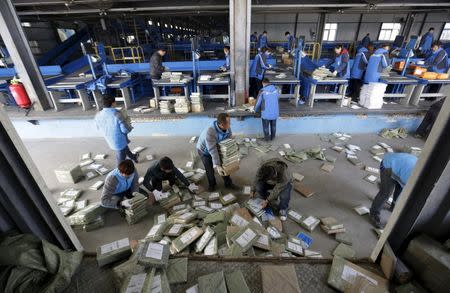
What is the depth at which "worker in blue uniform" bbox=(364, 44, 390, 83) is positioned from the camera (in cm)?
638

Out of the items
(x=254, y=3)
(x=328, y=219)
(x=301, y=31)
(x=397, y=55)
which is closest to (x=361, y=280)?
(x=328, y=219)

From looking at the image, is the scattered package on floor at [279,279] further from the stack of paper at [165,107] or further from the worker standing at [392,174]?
the stack of paper at [165,107]

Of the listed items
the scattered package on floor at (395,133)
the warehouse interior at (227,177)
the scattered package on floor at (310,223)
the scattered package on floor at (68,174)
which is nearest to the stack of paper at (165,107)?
the warehouse interior at (227,177)

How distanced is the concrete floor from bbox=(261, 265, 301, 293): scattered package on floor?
1.77 meters

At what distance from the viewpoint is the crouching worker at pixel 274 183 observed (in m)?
3.52

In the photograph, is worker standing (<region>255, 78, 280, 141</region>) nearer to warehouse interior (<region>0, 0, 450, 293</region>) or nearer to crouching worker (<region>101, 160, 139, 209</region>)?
warehouse interior (<region>0, 0, 450, 293</region>)

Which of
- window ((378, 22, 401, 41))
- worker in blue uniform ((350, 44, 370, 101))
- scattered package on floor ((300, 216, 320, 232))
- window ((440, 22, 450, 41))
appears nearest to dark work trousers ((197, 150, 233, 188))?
scattered package on floor ((300, 216, 320, 232))

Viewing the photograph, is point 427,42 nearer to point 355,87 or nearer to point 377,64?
point 355,87

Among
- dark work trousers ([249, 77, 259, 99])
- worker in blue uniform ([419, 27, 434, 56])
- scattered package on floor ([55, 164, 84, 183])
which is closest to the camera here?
scattered package on floor ([55, 164, 84, 183])

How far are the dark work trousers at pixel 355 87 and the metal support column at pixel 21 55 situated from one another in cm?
955

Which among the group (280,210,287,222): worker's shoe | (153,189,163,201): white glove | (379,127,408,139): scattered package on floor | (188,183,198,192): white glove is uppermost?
(379,127,408,139): scattered package on floor

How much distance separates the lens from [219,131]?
3953mm

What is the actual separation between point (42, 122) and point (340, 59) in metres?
8.87

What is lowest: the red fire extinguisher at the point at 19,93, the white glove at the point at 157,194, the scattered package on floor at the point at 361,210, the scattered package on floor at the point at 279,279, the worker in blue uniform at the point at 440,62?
the scattered package on floor at the point at 361,210
